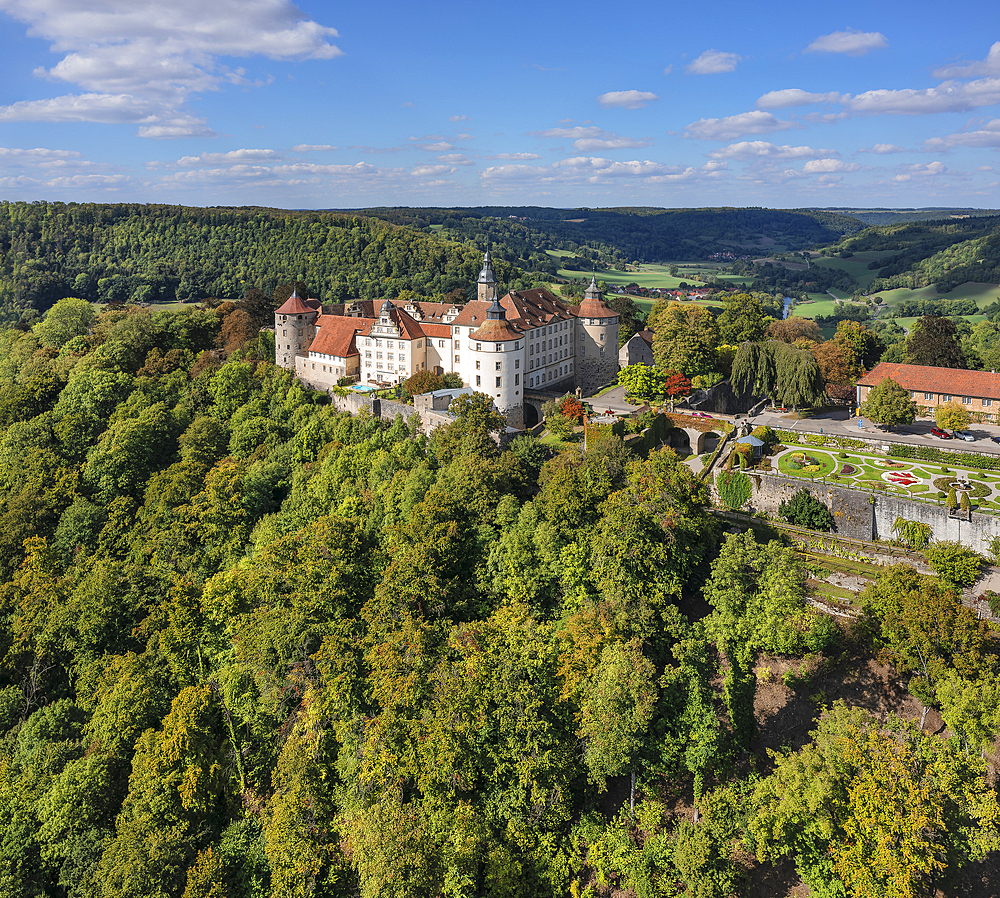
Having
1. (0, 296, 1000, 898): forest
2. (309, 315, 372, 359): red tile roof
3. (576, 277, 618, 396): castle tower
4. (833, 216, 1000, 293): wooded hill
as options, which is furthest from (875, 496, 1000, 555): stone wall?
(833, 216, 1000, 293): wooded hill

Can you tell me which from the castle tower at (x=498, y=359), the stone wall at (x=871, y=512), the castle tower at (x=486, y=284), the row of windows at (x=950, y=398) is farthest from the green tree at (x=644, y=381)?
the row of windows at (x=950, y=398)

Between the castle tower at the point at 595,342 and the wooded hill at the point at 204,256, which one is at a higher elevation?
the wooded hill at the point at 204,256

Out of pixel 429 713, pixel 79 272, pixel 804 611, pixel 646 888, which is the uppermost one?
pixel 79 272

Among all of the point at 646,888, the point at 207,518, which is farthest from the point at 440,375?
the point at 646,888

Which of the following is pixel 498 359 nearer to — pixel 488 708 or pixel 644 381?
pixel 644 381

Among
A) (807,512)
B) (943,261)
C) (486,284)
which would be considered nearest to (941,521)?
(807,512)

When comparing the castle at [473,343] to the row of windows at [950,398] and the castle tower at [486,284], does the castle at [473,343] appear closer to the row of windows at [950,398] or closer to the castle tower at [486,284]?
the castle tower at [486,284]

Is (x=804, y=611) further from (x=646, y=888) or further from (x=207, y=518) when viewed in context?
(x=207, y=518)
